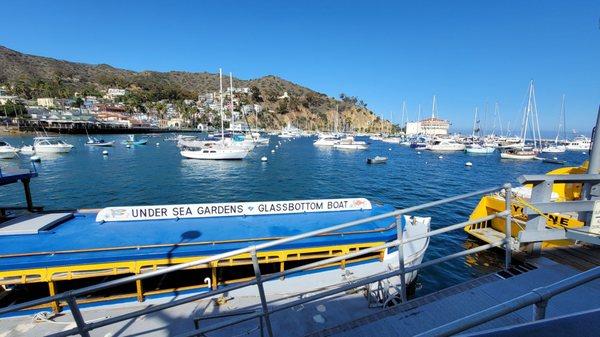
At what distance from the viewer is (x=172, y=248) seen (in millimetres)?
7688

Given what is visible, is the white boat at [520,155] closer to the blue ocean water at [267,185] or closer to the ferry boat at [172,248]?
the blue ocean water at [267,185]

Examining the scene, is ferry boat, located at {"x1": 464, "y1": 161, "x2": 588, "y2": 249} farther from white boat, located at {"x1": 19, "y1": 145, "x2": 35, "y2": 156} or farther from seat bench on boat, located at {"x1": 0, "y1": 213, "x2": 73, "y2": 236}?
white boat, located at {"x1": 19, "y1": 145, "x2": 35, "y2": 156}

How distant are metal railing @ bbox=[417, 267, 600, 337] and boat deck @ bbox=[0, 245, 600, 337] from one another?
0.69 ft

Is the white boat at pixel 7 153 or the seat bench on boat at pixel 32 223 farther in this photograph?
the white boat at pixel 7 153

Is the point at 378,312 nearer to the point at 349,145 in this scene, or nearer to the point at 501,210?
the point at 501,210

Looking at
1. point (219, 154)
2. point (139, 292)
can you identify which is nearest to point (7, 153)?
point (219, 154)

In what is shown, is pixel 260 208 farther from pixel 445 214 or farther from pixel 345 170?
pixel 345 170

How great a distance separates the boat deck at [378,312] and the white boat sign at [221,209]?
3.31 metres

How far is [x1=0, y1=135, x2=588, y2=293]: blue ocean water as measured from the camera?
628 inches

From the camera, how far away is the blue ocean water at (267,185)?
15941 mm

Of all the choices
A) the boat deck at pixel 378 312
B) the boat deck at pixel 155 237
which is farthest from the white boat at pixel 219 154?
the boat deck at pixel 378 312

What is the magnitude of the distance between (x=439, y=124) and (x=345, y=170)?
17246 cm

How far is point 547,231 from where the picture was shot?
4.94 m

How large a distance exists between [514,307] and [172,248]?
7803 mm
